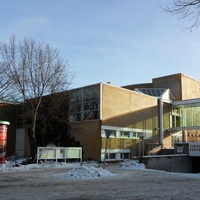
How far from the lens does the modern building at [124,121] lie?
32.0 m

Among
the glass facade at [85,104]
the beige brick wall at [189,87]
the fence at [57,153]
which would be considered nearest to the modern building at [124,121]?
the glass facade at [85,104]

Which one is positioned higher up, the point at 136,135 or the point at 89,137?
the point at 136,135

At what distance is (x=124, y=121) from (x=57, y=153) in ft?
34.4

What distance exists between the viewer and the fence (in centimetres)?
2569

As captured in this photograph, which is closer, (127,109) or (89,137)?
(89,137)

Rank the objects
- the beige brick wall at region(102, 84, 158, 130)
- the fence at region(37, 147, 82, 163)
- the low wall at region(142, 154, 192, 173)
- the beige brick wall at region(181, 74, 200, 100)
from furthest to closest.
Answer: the beige brick wall at region(181, 74, 200, 100) < the beige brick wall at region(102, 84, 158, 130) < the low wall at region(142, 154, 192, 173) < the fence at region(37, 147, 82, 163)

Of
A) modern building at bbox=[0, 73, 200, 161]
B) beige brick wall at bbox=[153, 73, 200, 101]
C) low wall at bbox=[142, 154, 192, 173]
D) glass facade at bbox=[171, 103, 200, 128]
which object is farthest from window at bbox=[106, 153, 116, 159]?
beige brick wall at bbox=[153, 73, 200, 101]

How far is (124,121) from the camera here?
3484 centimetres

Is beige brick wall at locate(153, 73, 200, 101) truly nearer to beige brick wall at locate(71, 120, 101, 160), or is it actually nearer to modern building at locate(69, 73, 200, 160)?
modern building at locate(69, 73, 200, 160)

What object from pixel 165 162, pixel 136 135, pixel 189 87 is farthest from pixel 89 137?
pixel 189 87

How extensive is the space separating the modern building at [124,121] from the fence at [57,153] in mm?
3159

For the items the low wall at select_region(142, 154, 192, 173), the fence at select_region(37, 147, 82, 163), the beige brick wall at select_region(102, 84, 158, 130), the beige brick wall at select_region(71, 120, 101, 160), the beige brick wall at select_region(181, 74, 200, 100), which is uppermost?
the beige brick wall at select_region(181, 74, 200, 100)

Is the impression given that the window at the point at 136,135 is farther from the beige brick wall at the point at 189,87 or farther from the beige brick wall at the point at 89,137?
the beige brick wall at the point at 189,87

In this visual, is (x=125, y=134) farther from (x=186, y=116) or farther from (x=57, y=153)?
(x=186, y=116)
